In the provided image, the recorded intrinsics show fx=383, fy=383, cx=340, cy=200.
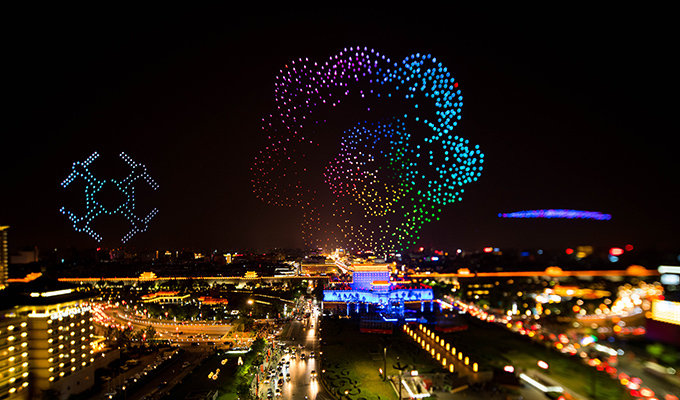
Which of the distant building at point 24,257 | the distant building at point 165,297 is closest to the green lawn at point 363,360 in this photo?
the distant building at point 165,297

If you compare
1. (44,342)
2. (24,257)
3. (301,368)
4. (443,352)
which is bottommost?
(301,368)

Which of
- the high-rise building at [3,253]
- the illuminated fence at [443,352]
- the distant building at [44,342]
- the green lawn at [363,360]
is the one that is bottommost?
the green lawn at [363,360]

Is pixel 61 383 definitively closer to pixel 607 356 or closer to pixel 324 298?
pixel 324 298

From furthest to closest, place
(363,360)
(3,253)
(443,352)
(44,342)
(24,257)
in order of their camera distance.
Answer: (24,257) < (3,253) < (363,360) < (443,352) < (44,342)

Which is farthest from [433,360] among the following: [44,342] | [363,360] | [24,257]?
[24,257]

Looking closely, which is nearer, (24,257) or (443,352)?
(443,352)

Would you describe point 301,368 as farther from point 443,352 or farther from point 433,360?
point 443,352

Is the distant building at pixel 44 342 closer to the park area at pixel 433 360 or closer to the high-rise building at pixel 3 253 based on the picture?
the high-rise building at pixel 3 253

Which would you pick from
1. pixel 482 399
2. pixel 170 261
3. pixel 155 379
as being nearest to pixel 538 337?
pixel 482 399

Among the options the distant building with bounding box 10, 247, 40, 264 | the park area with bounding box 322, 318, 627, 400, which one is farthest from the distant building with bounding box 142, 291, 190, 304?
→ the park area with bounding box 322, 318, 627, 400

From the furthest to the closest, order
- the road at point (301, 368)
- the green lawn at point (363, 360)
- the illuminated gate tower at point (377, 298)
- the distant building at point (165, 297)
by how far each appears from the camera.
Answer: the distant building at point (165, 297)
the illuminated gate tower at point (377, 298)
the road at point (301, 368)
the green lawn at point (363, 360)

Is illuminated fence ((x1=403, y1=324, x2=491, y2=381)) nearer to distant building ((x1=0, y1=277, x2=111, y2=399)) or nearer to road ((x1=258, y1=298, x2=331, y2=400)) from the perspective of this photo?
road ((x1=258, y1=298, x2=331, y2=400))
